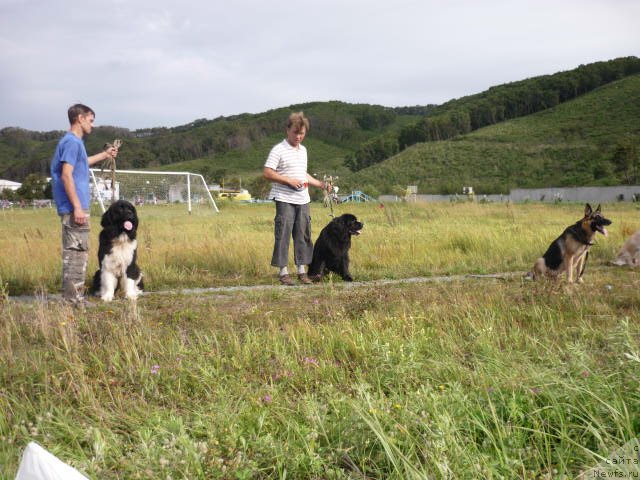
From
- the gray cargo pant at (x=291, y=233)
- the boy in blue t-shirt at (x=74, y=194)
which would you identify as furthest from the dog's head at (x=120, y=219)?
the gray cargo pant at (x=291, y=233)

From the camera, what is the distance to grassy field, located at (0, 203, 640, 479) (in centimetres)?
230

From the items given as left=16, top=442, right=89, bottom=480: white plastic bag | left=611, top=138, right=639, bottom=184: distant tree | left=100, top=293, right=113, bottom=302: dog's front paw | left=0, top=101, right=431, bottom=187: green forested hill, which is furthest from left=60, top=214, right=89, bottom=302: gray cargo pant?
left=0, top=101, right=431, bottom=187: green forested hill

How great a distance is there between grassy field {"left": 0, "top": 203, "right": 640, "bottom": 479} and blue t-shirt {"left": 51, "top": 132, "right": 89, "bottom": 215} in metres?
1.19

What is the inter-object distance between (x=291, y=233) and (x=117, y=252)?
2456 mm

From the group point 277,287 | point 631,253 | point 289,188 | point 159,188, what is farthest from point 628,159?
point 277,287

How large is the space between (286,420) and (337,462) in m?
0.41

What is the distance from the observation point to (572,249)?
278 inches

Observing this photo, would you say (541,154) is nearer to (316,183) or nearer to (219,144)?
(316,183)

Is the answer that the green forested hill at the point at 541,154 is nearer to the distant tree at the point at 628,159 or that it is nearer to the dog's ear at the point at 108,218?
the distant tree at the point at 628,159

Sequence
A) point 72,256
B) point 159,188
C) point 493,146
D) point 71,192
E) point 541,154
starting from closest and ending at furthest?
1. point 71,192
2. point 72,256
3. point 159,188
4. point 541,154
5. point 493,146

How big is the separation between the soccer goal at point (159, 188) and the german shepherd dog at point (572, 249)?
18893 mm

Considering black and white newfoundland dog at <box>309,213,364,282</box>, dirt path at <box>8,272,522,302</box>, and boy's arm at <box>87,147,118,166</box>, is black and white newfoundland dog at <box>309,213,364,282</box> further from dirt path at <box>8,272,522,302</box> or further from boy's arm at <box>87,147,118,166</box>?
boy's arm at <box>87,147,118,166</box>

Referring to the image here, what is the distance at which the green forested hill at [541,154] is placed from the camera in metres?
59.9

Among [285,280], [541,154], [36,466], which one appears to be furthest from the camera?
[541,154]
